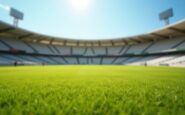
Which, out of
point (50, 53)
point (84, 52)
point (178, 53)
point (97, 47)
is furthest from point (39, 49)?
point (178, 53)

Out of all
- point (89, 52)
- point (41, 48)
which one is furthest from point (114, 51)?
point (41, 48)

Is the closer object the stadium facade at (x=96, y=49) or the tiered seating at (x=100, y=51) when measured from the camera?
the stadium facade at (x=96, y=49)

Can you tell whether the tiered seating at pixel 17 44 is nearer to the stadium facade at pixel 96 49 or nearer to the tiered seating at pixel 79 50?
the stadium facade at pixel 96 49

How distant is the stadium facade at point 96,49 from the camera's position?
40.1 metres

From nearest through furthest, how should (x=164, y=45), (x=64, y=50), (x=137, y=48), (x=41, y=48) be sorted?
(x=164, y=45) < (x=137, y=48) < (x=41, y=48) < (x=64, y=50)

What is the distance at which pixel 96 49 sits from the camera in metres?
68.9

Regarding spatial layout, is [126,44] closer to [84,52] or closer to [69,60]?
[84,52]

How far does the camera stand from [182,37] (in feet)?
139

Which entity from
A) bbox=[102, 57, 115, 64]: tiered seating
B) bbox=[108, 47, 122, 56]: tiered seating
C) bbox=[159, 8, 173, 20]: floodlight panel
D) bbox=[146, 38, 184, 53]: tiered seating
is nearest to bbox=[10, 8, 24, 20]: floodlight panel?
bbox=[102, 57, 115, 64]: tiered seating

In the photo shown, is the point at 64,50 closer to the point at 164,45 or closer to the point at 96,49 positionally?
the point at 96,49

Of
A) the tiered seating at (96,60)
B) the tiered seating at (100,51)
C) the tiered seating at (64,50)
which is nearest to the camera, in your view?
the tiered seating at (64,50)

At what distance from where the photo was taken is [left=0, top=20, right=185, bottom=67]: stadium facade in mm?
40053

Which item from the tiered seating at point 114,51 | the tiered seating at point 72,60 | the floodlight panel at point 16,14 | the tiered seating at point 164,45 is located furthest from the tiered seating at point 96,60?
the floodlight panel at point 16,14

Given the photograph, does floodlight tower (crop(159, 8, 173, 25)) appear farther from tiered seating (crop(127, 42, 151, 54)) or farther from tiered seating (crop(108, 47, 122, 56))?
tiered seating (crop(108, 47, 122, 56))
